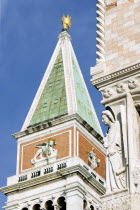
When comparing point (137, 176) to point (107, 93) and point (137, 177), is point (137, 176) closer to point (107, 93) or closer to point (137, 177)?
point (137, 177)

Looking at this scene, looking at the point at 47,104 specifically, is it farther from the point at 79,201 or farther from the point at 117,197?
the point at 117,197

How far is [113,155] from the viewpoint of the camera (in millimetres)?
11281

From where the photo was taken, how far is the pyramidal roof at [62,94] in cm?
5047

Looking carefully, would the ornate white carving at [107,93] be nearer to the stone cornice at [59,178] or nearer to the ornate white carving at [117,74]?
the ornate white carving at [117,74]

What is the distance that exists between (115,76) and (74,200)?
34.5 metres

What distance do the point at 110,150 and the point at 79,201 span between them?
3530cm

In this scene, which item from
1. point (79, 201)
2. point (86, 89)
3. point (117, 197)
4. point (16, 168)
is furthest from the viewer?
point (86, 89)

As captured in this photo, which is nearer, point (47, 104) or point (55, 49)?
point (47, 104)

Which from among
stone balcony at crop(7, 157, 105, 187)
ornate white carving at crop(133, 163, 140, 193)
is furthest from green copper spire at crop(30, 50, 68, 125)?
ornate white carving at crop(133, 163, 140, 193)

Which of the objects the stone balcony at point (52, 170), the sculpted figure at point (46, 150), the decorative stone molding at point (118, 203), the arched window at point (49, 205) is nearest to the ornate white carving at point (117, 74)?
the decorative stone molding at point (118, 203)

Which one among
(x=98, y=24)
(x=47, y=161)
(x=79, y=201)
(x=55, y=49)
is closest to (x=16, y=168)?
(x=47, y=161)

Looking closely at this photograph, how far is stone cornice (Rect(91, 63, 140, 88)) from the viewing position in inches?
463

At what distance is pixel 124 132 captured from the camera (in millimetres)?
11398

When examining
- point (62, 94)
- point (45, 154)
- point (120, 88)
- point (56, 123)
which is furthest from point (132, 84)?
point (62, 94)
